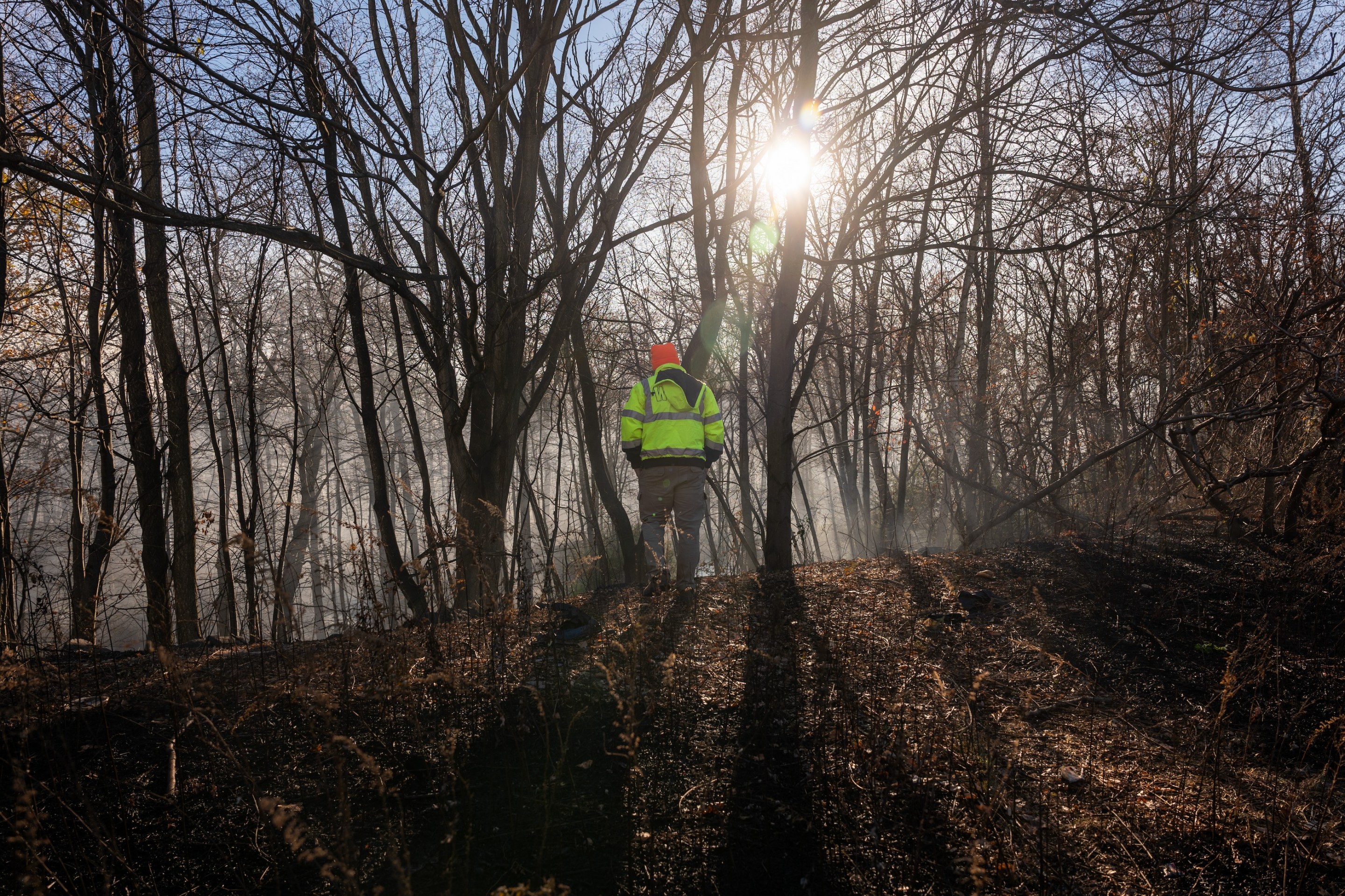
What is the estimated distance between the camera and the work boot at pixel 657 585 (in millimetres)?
4730

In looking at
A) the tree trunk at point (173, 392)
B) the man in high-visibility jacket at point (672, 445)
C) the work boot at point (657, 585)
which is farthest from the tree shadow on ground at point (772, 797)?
the tree trunk at point (173, 392)

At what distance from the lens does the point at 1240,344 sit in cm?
573

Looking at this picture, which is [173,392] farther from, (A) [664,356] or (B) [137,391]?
(A) [664,356]

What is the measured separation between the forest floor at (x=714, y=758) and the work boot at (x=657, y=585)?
52cm

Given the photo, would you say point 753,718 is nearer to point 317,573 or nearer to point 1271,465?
point 1271,465

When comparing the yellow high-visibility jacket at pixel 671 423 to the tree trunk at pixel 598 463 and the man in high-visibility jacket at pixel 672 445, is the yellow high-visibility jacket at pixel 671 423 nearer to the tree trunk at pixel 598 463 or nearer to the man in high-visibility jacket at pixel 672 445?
the man in high-visibility jacket at pixel 672 445

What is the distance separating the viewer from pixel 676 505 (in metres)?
6.02

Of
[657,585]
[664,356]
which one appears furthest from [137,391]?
[657,585]

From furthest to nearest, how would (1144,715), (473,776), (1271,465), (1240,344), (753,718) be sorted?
(1240,344), (1271,465), (1144,715), (753,718), (473,776)

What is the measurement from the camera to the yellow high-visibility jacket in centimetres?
576

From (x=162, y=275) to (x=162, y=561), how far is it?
8.28 feet

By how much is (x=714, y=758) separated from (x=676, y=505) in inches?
138

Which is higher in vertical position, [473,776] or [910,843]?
[473,776]

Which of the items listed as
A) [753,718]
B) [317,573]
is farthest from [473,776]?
[317,573]
